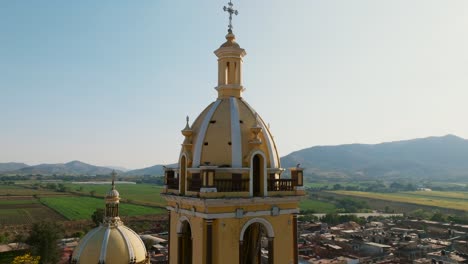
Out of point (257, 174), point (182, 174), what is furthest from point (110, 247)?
point (257, 174)

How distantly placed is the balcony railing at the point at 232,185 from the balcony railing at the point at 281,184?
118 cm

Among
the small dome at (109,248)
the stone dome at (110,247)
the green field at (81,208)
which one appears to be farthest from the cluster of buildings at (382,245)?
the green field at (81,208)

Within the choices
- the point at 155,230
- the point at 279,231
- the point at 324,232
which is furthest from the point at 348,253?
the point at 279,231

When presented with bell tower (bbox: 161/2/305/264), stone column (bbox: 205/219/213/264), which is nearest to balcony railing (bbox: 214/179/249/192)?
bell tower (bbox: 161/2/305/264)

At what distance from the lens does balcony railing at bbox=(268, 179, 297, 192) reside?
1355 cm

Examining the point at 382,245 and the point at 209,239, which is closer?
the point at 209,239

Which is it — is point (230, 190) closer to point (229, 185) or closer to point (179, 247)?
point (229, 185)

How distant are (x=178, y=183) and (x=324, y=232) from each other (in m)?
89.8

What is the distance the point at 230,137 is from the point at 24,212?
13137 cm

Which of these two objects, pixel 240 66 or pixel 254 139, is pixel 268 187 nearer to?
pixel 254 139

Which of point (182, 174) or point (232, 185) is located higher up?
point (182, 174)

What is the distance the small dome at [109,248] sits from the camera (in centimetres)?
1983

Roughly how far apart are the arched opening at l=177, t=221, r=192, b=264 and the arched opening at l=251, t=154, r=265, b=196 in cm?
297

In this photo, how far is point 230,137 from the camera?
43.1 ft
